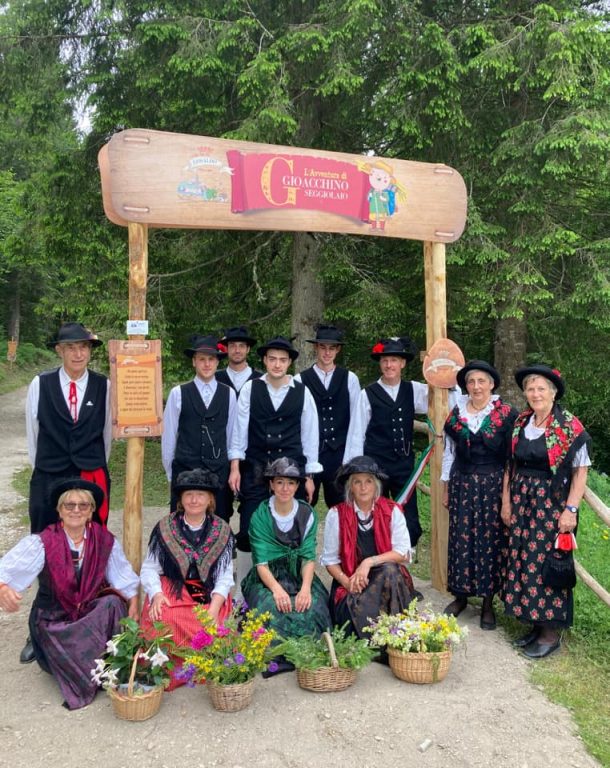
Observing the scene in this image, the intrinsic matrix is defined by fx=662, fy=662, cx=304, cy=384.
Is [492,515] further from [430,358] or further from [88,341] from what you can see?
[88,341]

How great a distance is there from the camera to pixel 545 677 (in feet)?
11.7

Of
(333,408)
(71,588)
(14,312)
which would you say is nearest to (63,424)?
(71,588)

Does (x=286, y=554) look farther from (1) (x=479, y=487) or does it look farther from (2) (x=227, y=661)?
(1) (x=479, y=487)

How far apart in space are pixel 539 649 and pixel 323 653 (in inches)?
54.1

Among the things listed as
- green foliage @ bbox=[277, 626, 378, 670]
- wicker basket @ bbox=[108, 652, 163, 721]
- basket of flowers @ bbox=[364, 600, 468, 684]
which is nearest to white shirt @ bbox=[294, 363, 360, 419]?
basket of flowers @ bbox=[364, 600, 468, 684]

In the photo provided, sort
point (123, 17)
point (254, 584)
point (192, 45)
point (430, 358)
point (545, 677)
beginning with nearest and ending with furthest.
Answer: point (545, 677), point (254, 584), point (430, 358), point (192, 45), point (123, 17)

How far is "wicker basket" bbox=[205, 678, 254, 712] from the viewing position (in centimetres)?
308

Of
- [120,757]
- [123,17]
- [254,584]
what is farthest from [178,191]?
[123,17]

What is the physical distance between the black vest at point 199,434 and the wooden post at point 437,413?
1.52 meters

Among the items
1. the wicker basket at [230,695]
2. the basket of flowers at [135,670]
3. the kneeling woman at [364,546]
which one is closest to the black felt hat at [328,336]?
the kneeling woman at [364,546]

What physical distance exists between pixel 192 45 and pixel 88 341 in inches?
158

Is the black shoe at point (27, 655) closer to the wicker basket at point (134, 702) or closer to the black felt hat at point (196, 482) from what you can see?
the wicker basket at point (134, 702)

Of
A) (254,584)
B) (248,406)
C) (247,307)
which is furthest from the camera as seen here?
(247,307)

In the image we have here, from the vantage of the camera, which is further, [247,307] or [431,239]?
[247,307]
